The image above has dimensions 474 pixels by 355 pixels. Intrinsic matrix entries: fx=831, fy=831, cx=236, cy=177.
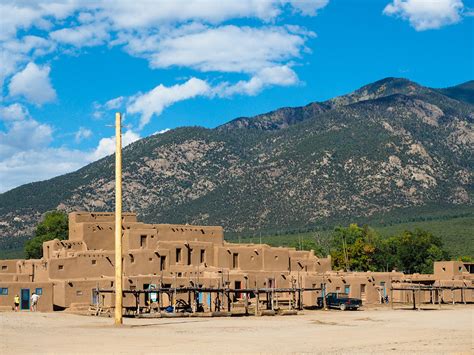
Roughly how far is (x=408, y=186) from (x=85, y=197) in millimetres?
69896

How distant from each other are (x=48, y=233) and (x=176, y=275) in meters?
39.4

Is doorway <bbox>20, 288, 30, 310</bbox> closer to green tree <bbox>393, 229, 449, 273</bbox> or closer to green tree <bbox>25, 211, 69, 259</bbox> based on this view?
green tree <bbox>25, 211, 69, 259</bbox>

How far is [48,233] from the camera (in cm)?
10431

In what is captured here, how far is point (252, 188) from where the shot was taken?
17900cm

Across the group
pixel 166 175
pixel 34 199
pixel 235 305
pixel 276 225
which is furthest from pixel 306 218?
pixel 235 305

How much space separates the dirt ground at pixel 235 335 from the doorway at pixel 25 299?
7.11 meters

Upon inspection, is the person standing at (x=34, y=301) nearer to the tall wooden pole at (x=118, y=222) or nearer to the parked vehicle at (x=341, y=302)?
the tall wooden pole at (x=118, y=222)

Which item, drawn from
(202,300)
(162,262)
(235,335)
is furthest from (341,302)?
(235,335)

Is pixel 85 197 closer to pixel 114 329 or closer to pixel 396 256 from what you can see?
pixel 396 256

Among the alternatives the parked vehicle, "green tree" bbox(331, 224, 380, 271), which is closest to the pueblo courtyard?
the parked vehicle

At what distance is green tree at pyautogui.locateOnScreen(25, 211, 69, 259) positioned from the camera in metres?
103

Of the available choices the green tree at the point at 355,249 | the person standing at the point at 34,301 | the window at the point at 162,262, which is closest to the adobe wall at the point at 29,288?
the person standing at the point at 34,301

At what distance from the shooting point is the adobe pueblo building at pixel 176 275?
63562mm

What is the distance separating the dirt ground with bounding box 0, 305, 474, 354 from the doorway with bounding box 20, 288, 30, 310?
23.3ft
